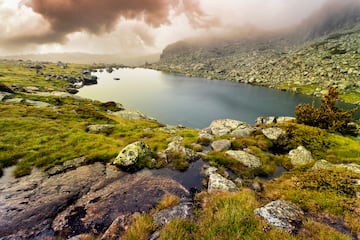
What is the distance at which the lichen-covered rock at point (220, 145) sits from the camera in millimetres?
23641

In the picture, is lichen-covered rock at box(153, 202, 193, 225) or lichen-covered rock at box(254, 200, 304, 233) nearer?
lichen-covered rock at box(254, 200, 304, 233)

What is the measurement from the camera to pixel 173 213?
1059 centimetres

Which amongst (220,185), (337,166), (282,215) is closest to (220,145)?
(220,185)

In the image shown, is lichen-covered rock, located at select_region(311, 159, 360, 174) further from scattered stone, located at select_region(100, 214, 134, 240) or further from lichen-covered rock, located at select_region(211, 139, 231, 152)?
scattered stone, located at select_region(100, 214, 134, 240)

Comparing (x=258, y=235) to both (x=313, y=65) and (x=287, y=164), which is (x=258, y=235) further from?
(x=313, y=65)

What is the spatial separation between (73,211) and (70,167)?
6.58 metres

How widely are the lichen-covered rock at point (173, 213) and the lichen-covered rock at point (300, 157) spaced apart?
15940mm

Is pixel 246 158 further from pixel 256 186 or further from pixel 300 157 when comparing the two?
pixel 300 157

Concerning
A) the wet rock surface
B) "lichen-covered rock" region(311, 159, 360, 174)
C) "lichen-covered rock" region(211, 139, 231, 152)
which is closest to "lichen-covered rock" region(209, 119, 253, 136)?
"lichen-covered rock" region(211, 139, 231, 152)

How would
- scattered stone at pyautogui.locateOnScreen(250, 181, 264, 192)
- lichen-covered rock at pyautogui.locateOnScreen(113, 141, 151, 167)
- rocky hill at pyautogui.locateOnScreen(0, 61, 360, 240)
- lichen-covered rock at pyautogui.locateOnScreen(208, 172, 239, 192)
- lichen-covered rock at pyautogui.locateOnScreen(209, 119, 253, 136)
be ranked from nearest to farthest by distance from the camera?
rocky hill at pyautogui.locateOnScreen(0, 61, 360, 240) < lichen-covered rock at pyautogui.locateOnScreen(208, 172, 239, 192) < scattered stone at pyautogui.locateOnScreen(250, 181, 264, 192) < lichen-covered rock at pyautogui.locateOnScreen(113, 141, 151, 167) < lichen-covered rock at pyautogui.locateOnScreen(209, 119, 253, 136)

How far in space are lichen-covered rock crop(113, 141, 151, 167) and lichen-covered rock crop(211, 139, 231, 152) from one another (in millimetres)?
8795

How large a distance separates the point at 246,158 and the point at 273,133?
10.1 metres

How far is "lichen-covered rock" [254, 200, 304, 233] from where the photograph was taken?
923 cm

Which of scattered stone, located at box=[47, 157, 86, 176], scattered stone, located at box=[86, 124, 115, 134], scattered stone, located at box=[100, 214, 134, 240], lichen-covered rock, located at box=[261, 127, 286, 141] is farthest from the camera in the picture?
scattered stone, located at box=[86, 124, 115, 134]
